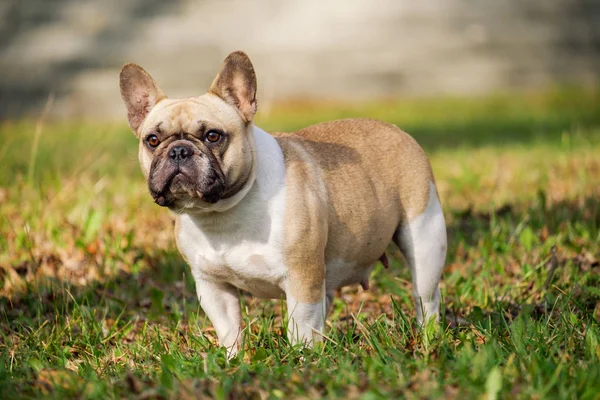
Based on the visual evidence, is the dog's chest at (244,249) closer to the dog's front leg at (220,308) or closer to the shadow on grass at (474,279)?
the dog's front leg at (220,308)

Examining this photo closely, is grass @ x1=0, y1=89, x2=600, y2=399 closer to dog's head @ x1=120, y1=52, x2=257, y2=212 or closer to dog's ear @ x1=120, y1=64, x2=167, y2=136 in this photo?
dog's head @ x1=120, y1=52, x2=257, y2=212

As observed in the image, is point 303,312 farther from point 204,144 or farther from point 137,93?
point 137,93

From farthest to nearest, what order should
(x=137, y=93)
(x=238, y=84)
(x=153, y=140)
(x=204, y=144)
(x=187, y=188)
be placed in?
(x=137, y=93)
(x=238, y=84)
(x=153, y=140)
(x=204, y=144)
(x=187, y=188)

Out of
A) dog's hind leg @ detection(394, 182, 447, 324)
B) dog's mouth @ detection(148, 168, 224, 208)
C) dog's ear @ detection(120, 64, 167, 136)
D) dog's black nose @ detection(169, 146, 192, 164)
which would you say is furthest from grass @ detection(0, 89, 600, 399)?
dog's ear @ detection(120, 64, 167, 136)

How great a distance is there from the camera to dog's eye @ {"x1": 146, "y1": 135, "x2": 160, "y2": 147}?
153 inches

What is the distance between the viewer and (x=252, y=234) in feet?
12.4

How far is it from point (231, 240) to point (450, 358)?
1192 mm

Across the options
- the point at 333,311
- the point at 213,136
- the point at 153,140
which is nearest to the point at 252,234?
the point at 213,136

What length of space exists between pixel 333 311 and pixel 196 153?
70.5 inches

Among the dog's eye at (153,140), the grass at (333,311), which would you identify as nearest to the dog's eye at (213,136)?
the dog's eye at (153,140)

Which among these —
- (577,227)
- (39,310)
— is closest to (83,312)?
(39,310)

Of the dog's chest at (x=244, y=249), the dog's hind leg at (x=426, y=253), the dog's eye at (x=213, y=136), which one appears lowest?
the dog's hind leg at (x=426, y=253)

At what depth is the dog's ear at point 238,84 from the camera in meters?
3.93

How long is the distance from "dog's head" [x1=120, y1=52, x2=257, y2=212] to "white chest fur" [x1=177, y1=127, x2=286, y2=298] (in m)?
0.08
